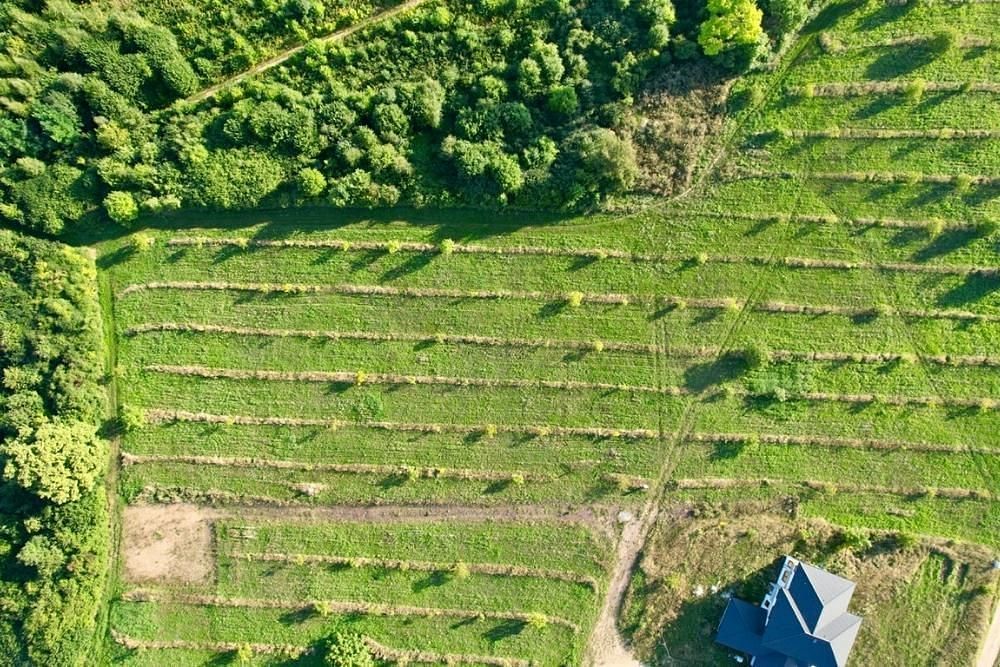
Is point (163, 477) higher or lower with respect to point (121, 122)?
lower

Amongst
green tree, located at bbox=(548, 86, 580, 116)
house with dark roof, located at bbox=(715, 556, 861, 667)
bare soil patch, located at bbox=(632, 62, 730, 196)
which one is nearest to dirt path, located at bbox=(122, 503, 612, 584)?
house with dark roof, located at bbox=(715, 556, 861, 667)

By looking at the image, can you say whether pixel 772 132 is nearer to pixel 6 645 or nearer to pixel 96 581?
pixel 96 581

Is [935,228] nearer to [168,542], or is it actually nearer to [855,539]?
[855,539]

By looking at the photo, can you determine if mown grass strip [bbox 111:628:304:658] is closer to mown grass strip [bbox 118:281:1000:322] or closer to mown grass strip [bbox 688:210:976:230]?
mown grass strip [bbox 118:281:1000:322]

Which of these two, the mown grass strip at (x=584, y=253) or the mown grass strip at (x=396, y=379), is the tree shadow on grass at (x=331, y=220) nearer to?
the mown grass strip at (x=584, y=253)

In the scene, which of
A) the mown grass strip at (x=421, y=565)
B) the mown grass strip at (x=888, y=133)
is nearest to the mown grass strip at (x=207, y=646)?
the mown grass strip at (x=421, y=565)

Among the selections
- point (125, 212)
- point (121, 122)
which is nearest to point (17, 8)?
point (121, 122)
